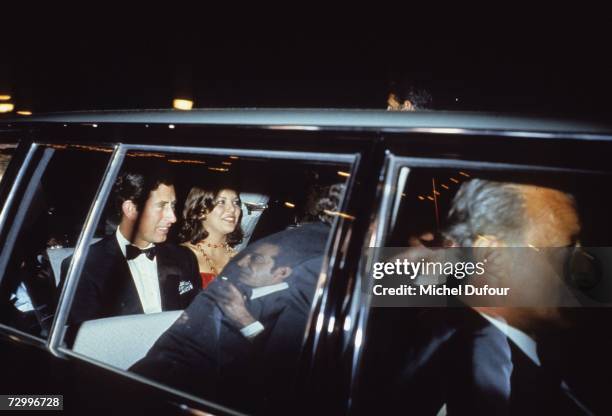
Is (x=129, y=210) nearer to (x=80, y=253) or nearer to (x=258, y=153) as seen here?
(x=80, y=253)

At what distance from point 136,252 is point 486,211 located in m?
2.33

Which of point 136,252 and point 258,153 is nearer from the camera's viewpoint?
point 258,153

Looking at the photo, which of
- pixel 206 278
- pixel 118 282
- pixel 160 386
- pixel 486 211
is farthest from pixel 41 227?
pixel 486 211

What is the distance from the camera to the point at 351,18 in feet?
23.6

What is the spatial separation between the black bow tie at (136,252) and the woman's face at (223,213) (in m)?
0.60

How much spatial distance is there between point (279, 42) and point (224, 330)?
8.24 meters

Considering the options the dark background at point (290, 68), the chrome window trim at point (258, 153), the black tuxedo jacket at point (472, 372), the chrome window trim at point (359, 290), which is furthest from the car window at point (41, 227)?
the dark background at point (290, 68)

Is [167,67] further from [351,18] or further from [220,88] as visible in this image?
[351,18]

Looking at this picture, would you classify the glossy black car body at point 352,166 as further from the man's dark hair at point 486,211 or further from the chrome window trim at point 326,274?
the man's dark hair at point 486,211

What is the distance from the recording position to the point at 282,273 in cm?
174

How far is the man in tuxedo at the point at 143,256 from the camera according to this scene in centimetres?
249

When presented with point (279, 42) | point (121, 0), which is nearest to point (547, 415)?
point (279, 42)

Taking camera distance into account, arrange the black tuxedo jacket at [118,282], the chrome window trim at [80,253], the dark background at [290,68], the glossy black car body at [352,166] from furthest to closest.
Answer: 1. the dark background at [290,68]
2. the black tuxedo jacket at [118,282]
3. the chrome window trim at [80,253]
4. the glossy black car body at [352,166]

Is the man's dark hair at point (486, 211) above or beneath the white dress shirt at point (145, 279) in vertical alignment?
above
